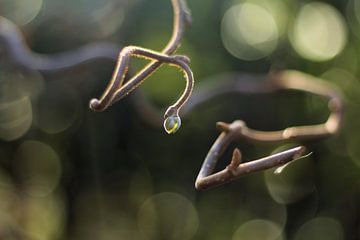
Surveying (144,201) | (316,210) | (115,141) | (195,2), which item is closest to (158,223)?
(144,201)

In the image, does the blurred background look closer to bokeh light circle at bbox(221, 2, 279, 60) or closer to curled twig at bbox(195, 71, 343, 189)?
bokeh light circle at bbox(221, 2, 279, 60)

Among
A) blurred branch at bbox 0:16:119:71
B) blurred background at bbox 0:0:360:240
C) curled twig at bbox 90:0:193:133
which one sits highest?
curled twig at bbox 90:0:193:133

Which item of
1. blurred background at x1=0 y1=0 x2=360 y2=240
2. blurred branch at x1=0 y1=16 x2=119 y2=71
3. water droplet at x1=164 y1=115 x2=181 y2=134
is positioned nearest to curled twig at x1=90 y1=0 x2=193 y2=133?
water droplet at x1=164 y1=115 x2=181 y2=134

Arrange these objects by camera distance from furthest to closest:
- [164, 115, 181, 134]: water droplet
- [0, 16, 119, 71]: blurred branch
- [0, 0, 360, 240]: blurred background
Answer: [0, 0, 360, 240]: blurred background
[0, 16, 119, 71]: blurred branch
[164, 115, 181, 134]: water droplet

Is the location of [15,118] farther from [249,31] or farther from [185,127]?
[249,31]

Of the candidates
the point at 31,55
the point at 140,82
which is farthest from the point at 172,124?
the point at 31,55

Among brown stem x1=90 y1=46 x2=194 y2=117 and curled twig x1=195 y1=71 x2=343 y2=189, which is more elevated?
brown stem x1=90 y1=46 x2=194 y2=117

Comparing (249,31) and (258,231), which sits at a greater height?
(249,31)
